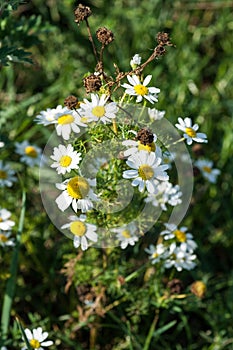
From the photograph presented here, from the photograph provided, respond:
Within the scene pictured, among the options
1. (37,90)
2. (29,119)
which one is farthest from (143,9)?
(29,119)

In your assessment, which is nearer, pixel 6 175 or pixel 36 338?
pixel 36 338

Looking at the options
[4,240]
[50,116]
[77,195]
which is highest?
[50,116]

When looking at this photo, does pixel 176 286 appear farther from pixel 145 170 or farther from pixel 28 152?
pixel 28 152

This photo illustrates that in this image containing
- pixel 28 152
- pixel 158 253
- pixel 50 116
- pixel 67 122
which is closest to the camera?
pixel 67 122

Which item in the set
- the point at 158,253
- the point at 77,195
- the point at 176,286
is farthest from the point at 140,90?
the point at 176,286

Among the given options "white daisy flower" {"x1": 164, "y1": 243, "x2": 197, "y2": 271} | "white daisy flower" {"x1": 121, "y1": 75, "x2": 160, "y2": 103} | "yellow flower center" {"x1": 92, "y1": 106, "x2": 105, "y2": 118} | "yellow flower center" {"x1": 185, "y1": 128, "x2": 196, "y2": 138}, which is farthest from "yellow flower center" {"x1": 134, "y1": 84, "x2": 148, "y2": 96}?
"white daisy flower" {"x1": 164, "y1": 243, "x2": 197, "y2": 271}

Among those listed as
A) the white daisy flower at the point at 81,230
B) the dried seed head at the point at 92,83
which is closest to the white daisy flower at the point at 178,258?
the white daisy flower at the point at 81,230

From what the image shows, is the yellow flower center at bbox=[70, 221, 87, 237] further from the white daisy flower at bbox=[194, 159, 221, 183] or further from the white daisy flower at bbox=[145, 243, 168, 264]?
the white daisy flower at bbox=[194, 159, 221, 183]
